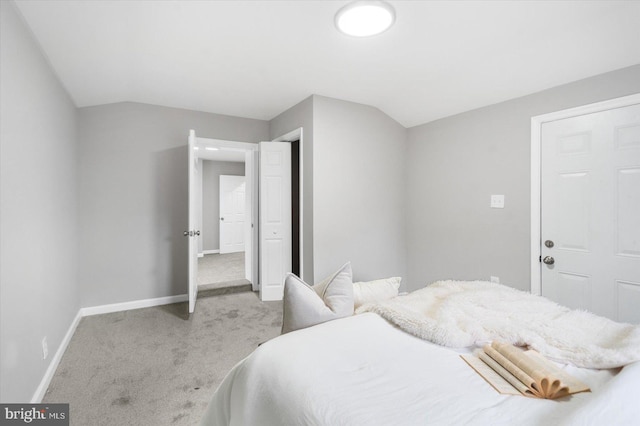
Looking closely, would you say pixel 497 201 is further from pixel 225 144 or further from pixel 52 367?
pixel 52 367

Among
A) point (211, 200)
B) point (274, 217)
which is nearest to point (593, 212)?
point (274, 217)

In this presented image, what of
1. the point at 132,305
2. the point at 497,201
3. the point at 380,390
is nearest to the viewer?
the point at 380,390

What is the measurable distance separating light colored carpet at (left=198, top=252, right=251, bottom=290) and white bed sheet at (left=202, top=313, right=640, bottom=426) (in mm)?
3370

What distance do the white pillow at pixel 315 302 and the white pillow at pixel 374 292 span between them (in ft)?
0.50

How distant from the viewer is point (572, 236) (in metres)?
2.71

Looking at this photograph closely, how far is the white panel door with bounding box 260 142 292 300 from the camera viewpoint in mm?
4039

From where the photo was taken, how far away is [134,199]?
12.4ft

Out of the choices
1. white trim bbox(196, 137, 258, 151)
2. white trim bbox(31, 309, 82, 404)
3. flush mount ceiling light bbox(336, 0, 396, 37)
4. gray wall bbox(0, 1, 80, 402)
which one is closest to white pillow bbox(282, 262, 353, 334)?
gray wall bbox(0, 1, 80, 402)

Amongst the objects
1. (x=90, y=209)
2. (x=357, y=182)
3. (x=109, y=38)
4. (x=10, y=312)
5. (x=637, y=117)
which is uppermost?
(x=109, y=38)

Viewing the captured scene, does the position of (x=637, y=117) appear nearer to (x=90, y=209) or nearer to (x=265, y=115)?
(x=265, y=115)

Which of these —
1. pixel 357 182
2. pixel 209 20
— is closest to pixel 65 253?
pixel 209 20

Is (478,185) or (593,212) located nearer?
(593,212)

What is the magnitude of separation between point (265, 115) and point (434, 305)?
11.6 feet

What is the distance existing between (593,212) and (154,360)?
391 cm
